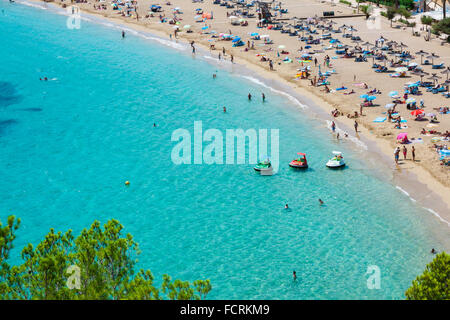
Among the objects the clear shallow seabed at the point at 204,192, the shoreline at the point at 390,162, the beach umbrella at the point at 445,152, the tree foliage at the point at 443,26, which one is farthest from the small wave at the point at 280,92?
the tree foliage at the point at 443,26

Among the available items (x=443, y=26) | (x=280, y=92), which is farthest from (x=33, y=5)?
(x=443, y=26)

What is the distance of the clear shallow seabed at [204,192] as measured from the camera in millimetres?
43219

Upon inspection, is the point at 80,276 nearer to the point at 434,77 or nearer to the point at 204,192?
the point at 204,192

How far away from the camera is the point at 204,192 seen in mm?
55031

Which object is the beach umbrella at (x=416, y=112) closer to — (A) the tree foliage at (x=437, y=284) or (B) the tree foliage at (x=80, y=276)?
(A) the tree foliage at (x=437, y=284)

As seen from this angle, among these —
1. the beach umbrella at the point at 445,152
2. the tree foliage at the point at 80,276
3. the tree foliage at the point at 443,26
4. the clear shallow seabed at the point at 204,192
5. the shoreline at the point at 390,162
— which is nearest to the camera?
the tree foliage at the point at 80,276

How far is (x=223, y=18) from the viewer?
11700 cm

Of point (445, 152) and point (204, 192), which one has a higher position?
point (445, 152)

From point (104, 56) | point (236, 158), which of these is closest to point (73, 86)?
point (104, 56)

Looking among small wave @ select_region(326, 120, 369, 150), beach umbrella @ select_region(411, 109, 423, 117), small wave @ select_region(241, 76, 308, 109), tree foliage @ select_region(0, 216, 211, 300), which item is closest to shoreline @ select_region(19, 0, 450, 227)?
small wave @ select_region(326, 120, 369, 150)

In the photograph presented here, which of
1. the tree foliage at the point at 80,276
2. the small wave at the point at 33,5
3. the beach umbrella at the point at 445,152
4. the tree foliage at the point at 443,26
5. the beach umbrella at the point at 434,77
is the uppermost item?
the small wave at the point at 33,5

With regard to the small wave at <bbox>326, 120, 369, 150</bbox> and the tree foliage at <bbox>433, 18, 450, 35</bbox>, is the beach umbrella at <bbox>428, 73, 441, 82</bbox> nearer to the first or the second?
the small wave at <bbox>326, 120, 369, 150</bbox>

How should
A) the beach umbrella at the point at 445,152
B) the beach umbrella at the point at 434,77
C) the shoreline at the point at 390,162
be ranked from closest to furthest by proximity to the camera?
the shoreline at the point at 390,162 → the beach umbrella at the point at 445,152 → the beach umbrella at the point at 434,77

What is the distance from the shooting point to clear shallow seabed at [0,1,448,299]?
142 feet
